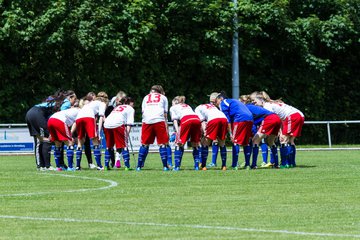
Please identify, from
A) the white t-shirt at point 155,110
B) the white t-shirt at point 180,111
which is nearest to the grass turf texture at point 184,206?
the white t-shirt at point 155,110

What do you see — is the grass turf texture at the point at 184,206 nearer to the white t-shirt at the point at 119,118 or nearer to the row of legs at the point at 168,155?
the row of legs at the point at 168,155

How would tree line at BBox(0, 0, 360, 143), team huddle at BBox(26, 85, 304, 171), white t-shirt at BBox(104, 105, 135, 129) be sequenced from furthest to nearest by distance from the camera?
tree line at BBox(0, 0, 360, 143) → white t-shirt at BBox(104, 105, 135, 129) → team huddle at BBox(26, 85, 304, 171)

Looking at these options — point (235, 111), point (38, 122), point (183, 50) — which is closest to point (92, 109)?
point (38, 122)

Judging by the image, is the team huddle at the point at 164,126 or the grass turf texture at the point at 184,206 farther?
the team huddle at the point at 164,126

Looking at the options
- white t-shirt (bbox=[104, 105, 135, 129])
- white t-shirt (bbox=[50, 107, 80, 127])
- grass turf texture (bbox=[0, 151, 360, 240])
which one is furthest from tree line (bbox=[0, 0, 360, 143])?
grass turf texture (bbox=[0, 151, 360, 240])

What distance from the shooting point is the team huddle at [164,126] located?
76.0ft

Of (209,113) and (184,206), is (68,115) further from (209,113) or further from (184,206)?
(184,206)

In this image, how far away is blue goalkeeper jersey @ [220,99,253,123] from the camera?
77.2ft

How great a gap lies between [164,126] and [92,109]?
6.48ft

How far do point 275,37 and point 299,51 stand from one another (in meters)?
1.16

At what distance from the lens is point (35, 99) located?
1601 inches

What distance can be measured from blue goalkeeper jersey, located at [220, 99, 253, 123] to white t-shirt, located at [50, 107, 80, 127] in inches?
131

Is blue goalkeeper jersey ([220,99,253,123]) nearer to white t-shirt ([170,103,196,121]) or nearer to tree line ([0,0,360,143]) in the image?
white t-shirt ([170,103,196,121])

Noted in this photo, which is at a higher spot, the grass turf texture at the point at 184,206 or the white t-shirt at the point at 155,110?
the white t-shirt at the point at 155,110
